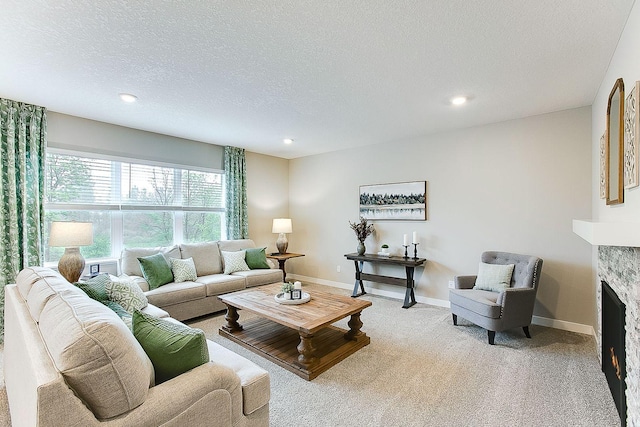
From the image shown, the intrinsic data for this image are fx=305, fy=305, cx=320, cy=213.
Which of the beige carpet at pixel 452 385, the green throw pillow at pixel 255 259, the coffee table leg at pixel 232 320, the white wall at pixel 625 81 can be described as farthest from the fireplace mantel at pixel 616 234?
the green throw pillow at pixel 255 259

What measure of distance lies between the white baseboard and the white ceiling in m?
2.46

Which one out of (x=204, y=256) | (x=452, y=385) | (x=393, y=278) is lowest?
(x=452, y=385)

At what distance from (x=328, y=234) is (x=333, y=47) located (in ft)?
12.9

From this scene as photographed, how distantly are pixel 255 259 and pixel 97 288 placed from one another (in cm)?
254

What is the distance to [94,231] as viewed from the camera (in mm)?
4012

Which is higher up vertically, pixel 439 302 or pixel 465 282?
pixel 465 282

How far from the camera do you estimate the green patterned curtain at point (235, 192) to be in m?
5.39

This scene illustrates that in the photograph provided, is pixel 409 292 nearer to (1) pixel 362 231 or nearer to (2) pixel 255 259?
(1) pixel 362 231

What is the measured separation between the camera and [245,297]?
133 inches

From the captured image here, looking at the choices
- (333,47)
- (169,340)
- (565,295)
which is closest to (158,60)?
(333,47)

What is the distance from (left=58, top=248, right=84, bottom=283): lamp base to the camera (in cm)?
317

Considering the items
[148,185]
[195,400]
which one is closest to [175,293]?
[148,185]

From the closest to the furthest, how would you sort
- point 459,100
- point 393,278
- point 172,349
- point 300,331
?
point 172,349 → point 300,331 → point 459,100 → point 393,278

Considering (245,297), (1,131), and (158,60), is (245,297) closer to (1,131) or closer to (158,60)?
(158,60)
